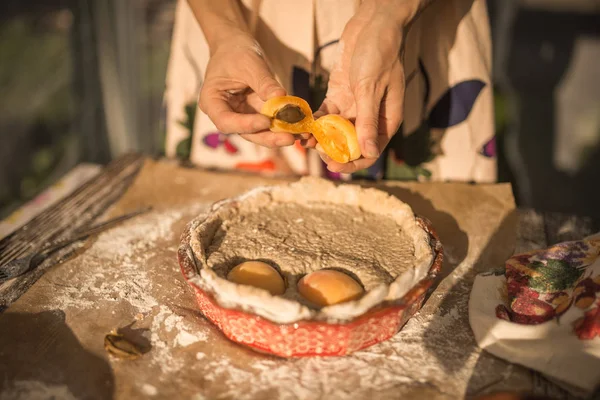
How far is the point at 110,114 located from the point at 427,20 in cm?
269

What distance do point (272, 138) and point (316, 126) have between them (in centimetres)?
17

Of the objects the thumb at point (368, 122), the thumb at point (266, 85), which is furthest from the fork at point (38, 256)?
the thumb at point (368, 122)

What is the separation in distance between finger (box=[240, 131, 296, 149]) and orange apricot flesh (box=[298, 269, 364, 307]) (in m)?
0.52

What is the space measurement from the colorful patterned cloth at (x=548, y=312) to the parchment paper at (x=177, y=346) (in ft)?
0.22

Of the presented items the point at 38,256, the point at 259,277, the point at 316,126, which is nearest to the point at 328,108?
the point at 316,126

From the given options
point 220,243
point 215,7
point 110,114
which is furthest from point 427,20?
point 110,114

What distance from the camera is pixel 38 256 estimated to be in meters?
1.94

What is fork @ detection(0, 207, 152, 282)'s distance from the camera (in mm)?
1854

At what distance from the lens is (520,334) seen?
153 cm

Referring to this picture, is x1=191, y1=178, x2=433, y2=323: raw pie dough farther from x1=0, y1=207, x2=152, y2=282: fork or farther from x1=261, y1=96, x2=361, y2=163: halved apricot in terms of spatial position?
x1=0, y1=207, x2=152, y2=282: fork

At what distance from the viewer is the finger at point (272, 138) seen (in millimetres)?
1832

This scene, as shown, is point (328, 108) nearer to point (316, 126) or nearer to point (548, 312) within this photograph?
point (316, 126)

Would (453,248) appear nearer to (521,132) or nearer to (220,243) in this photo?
(220,243)

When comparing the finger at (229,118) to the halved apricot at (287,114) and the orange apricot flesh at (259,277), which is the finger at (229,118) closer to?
the halved apricot at (287,114)
